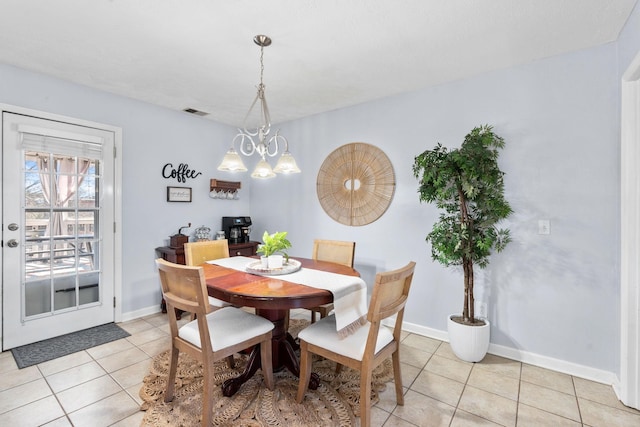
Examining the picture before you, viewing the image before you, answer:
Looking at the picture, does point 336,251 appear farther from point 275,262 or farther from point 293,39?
point 293,39

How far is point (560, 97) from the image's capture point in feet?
7.72

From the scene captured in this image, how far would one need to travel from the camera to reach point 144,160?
3.42 metres

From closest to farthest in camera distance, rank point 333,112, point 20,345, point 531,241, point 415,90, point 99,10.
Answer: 1. point 99,10
2. point 531,241
3. point 20,345
4. point 415,90
5. point 333,112

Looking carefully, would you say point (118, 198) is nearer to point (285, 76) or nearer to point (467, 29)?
point (285, 76)

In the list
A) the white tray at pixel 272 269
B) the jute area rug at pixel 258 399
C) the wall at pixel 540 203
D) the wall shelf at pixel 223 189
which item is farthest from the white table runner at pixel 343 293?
the wall shelf at pixel 223 189

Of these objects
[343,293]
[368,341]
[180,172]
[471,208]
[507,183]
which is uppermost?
[180,172]

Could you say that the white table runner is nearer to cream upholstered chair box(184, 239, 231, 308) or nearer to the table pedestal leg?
the table pedestal leg

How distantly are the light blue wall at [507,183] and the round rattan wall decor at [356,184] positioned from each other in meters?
0.09

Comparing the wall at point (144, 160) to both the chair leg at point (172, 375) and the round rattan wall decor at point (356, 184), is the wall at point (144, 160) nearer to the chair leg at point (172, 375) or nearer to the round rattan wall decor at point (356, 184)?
the round rattan wall decor at point (356, 184)

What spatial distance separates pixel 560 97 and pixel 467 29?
3.17ft

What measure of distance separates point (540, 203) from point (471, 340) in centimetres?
119

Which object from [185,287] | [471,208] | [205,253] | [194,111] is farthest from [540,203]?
[194,111]

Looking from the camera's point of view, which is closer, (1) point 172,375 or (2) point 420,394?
(1) point 172,375

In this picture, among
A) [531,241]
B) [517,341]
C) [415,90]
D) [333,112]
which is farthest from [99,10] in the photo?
[517,341]
